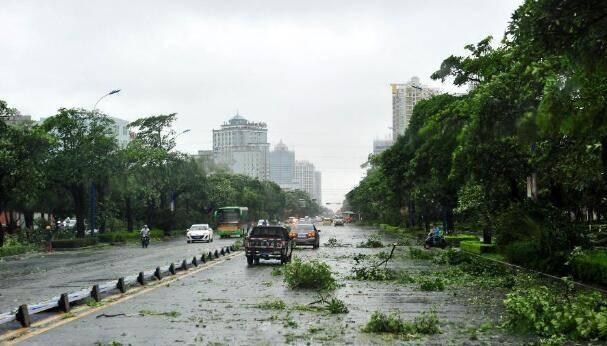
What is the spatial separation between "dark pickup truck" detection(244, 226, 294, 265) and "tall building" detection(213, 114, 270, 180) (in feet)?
448

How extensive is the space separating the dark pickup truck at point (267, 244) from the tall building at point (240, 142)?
13653 cm

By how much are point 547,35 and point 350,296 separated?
8.09 meters

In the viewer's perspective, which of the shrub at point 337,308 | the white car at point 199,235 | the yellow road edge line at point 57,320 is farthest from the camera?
the white car at point 199,235

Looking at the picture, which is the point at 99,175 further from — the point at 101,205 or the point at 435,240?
the point at 435,240

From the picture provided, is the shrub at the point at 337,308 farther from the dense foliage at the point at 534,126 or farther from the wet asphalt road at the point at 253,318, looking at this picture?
the dense foliage at the point at 534,126

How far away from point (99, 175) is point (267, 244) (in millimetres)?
33027

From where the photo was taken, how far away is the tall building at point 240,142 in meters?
176

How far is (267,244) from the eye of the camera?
28656mm

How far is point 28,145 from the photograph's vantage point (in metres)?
46.9

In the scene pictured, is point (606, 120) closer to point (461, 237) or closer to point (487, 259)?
point (487, 259)

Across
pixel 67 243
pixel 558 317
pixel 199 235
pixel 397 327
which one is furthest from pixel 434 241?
pixel 558 317

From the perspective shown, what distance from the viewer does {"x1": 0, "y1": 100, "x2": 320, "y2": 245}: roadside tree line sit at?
4620 cm

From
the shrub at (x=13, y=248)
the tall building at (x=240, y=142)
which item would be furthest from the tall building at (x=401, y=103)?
the shrub at (x=13, y=248)

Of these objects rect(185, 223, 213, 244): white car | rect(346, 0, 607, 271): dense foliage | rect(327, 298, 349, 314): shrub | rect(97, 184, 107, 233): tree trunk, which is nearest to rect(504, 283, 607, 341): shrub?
rect(327, 298, 349, 314): shrub
